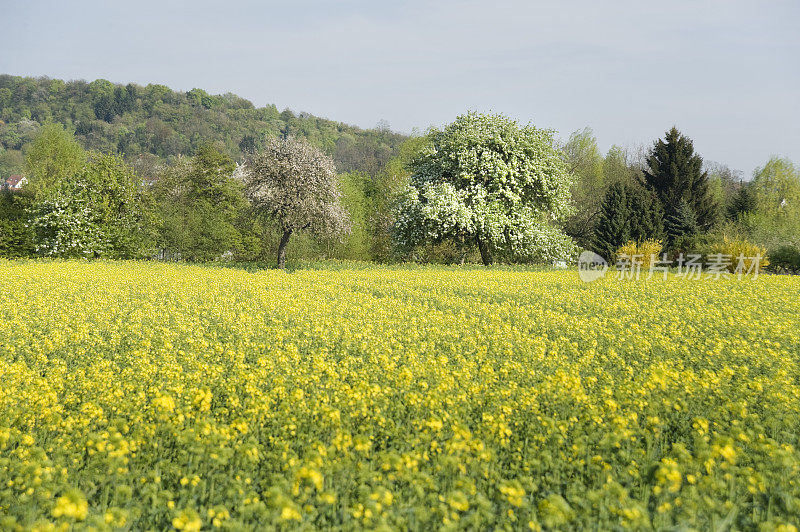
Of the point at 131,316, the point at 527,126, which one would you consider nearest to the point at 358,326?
the point at 131,316

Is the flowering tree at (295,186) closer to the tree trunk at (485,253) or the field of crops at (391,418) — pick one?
the tree trunk at (485,253)

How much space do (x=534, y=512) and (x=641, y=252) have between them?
33.7 meters

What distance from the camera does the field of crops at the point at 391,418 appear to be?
4.15 metres

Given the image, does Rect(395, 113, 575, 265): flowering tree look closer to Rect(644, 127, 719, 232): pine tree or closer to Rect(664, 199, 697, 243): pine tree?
Rect(664, 199, 697, 243): pine tree

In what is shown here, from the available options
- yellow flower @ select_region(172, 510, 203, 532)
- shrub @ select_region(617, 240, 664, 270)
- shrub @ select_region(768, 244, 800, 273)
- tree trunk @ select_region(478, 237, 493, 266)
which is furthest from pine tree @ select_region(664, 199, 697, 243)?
yellow flower @ select_region(172, 510, 203, 532)

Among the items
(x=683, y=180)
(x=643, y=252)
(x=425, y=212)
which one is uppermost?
(x=683, y=180)

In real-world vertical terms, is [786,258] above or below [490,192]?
below

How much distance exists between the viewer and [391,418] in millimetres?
6094

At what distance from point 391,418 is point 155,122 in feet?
419

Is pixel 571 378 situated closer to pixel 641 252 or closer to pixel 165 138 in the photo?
pixel 641 252

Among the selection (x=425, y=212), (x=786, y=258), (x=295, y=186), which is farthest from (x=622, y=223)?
(x=295, y=186)

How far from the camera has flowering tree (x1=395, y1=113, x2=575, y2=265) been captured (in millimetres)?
31344

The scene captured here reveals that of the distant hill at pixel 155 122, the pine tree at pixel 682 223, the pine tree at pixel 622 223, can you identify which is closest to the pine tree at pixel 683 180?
the pine tree at pixel 682 223

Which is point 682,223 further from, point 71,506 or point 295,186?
point 71,506
